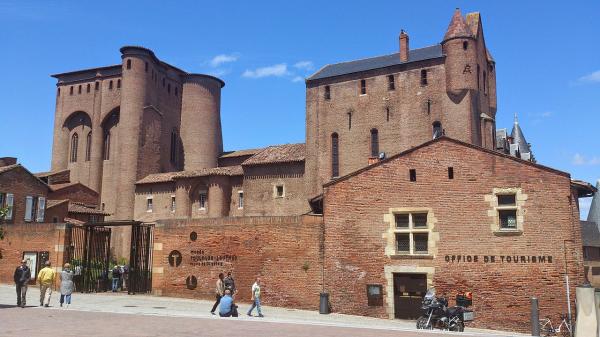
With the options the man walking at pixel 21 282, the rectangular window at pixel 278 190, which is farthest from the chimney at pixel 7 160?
the man walking at pixel 21 282

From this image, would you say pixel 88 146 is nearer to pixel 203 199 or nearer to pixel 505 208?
pixel 203 199

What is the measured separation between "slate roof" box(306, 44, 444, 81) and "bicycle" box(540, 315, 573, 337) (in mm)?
25683

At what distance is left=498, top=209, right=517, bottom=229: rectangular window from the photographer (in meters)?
19.3

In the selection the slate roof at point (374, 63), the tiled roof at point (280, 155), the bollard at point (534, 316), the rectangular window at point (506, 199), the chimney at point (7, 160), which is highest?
the slate roof at point (374, 63)

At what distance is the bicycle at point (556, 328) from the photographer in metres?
A: 17.8

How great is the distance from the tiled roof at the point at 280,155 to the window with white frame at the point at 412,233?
74.5 ft

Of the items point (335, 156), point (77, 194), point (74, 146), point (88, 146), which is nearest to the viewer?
point (335, 156)

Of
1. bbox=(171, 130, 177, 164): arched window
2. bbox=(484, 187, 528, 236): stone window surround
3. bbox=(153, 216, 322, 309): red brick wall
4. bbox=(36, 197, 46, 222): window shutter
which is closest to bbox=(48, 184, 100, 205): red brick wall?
bbox=(36, 197, 46, 222): window shutter

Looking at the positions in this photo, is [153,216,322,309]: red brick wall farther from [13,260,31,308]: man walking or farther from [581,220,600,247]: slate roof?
[581,220,600,247]: slate roof

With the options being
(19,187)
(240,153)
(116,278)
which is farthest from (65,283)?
(240,153)

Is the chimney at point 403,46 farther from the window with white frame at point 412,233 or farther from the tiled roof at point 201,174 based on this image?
the window with white frame at point 412,233

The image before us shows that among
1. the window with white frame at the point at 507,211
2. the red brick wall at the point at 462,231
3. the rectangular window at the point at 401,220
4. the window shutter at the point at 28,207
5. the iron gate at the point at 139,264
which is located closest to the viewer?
the red brick wall at the point at 462,231

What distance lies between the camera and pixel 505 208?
19.3m

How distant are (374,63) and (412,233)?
2694 centimetres
